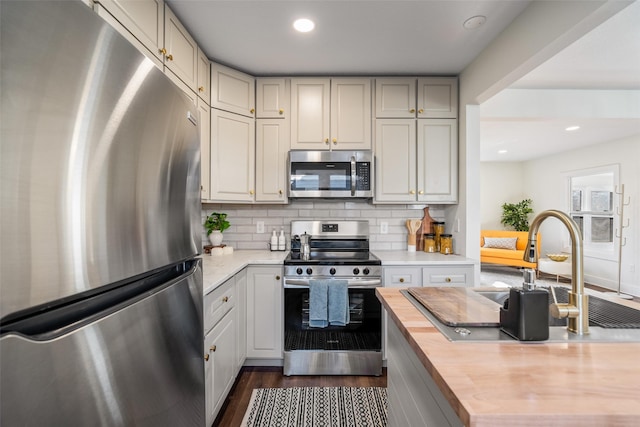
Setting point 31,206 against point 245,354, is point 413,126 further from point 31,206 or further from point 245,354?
point 31,206

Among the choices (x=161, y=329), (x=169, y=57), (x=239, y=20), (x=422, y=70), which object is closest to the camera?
(x=161, y=329)

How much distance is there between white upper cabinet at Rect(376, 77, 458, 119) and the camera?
2.61 meters

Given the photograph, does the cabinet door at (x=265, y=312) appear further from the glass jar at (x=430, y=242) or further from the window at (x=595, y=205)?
the window at (x=595, y=205)

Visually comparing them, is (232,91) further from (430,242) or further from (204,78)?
(430,242)

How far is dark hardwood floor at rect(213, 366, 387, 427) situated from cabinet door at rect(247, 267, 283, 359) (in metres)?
0.14

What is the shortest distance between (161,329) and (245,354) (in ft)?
5.65

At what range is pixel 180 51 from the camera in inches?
73.5

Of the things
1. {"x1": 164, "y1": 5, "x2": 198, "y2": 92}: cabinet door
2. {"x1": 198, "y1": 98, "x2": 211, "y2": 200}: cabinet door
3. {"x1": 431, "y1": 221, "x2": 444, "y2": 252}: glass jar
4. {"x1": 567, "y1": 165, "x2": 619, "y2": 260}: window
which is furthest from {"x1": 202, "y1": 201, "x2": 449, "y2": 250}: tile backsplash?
{"x1": 567, "y1": 165, "x2": 619, "y2": 260}: window

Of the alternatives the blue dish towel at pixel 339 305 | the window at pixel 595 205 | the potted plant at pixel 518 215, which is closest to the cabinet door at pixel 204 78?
the blue dish towel at pixel 339 305

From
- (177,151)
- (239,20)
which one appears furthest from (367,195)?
(177,151)

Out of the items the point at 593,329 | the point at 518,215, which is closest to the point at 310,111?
the point at 593,329

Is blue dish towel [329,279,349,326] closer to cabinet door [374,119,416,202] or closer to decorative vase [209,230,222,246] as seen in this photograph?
cabinet door [374,119,416,202]

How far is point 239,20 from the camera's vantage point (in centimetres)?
188

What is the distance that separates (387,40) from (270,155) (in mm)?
1290
